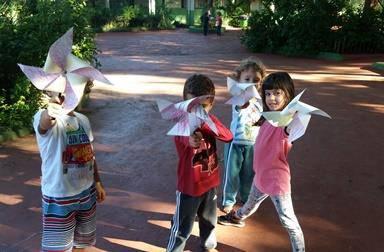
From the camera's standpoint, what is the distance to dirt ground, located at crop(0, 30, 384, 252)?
3.68 meters

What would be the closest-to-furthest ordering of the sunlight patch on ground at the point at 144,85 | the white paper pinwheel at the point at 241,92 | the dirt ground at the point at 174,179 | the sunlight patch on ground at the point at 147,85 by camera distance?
the white paper pinwheel at the point at 241,92
the dirt ground at the point at 174,179
the sunlight patch on ground at the point at 147,85
the sunlight patch on ground at the point at 144,85

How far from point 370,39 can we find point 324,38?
5.85ft

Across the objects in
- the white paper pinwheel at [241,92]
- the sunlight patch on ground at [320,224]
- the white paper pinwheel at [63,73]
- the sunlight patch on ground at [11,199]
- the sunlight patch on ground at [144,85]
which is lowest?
the sunlight patch on ground at [144,85]

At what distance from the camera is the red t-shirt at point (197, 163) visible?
2.86 meters

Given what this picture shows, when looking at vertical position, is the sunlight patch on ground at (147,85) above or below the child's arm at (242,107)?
below

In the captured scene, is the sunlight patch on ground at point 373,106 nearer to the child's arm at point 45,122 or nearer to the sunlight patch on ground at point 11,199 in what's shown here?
the sunlight patch on ground at point 11,199

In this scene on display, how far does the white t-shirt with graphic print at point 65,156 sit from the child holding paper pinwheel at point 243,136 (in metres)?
1.31

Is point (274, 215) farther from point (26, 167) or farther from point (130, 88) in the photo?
point (130, 88)

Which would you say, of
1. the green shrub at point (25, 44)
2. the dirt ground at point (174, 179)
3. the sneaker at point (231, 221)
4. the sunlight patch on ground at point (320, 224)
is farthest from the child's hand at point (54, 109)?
the green shrub at point (25, 44)

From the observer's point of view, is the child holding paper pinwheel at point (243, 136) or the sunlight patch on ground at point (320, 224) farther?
the sunlight patch on ground at point (320, 224)

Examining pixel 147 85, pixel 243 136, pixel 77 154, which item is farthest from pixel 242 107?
pixel 147 85

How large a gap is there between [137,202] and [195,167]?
5.31 feet

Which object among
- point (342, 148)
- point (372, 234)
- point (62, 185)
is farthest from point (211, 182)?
point (342, 148)

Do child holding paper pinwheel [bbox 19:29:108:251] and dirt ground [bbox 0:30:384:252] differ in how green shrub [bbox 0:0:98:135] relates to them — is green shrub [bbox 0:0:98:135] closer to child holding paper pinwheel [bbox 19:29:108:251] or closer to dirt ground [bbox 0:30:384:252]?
dirt ground [bbox 0:30:384:252]
